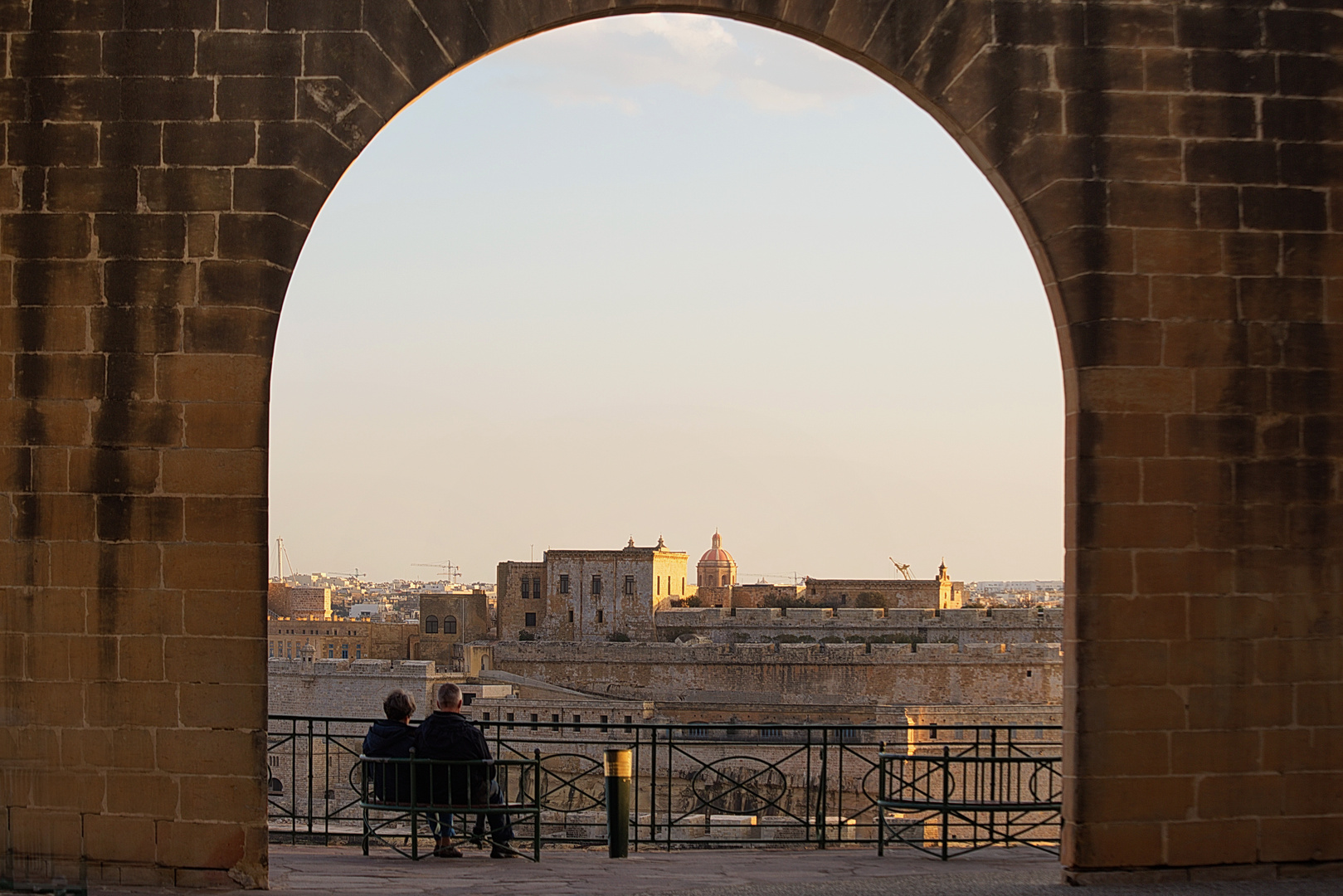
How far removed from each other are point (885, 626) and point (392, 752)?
146 ft

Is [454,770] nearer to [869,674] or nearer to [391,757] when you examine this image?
[391,757]

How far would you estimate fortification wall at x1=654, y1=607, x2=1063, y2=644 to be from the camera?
49062 millimetres

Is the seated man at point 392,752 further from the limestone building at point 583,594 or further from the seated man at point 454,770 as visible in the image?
the limestone building at point 583,594

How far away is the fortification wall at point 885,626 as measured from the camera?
49062 mm

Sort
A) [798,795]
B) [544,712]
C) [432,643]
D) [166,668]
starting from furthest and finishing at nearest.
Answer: [432,643] → [544,712] → [798,795] → [166,668]

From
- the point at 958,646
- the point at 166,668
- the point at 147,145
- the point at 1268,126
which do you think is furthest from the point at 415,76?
the point at 958,646

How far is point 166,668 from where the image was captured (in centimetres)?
568

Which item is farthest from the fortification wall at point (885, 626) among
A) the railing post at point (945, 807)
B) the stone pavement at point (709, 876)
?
the stone pavement at point (709, 876)

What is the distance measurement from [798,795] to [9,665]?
27.0 m

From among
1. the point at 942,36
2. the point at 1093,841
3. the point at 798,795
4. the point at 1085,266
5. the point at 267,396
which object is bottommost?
the point at 798,795

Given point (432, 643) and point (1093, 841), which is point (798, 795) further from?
point (432, 643)

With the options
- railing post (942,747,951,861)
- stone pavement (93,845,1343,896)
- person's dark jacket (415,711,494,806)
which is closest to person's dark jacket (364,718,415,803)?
person's dark jacket (415,711,494,806)

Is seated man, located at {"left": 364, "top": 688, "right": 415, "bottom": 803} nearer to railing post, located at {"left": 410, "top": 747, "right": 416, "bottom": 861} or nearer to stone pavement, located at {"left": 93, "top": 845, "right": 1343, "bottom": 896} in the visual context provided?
railing post, located at {"left": 410, "top": 747, "right": 416, "bottom": 861}

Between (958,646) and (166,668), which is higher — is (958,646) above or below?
below
